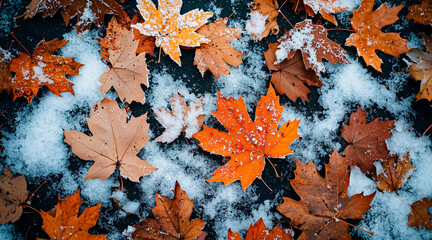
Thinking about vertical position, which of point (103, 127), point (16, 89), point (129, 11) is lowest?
point (103, 127)

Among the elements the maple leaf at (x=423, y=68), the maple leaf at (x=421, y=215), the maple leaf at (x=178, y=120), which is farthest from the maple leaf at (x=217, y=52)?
the maple leaf at (x=421, y=215)

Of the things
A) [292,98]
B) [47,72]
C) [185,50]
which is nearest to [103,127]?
[47,72]

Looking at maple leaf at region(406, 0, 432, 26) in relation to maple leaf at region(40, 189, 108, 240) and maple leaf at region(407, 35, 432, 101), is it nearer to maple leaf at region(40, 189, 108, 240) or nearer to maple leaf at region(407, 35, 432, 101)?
maple leaf at region(407, 35, 432, 101)

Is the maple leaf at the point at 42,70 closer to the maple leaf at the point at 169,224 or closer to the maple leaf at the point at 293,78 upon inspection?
the maple leaf at the point at 169,224

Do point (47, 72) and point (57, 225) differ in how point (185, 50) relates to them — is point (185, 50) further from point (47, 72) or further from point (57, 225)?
point (57, 225)

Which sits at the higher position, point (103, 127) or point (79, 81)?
point (79, 81)

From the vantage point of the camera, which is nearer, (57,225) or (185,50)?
(57,225)

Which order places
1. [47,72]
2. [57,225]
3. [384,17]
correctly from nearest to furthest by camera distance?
[57,225] < [47,72] < [384,17]

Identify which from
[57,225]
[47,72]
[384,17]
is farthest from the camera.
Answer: [384,17]
